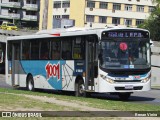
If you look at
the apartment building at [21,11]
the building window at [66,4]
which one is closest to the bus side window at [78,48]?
the building window at [66,4]

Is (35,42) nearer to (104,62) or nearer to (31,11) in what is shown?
(104,62)

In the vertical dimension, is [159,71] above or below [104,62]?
below

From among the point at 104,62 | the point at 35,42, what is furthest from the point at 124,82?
the point at 35,42

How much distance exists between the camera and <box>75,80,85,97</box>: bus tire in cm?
2445

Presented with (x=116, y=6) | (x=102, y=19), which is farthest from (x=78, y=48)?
(x=116, y=6)

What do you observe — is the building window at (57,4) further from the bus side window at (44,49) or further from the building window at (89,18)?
the bus side window at (44,49)

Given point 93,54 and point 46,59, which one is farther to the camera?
point 46,59

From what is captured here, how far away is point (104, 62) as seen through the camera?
75.6 feet

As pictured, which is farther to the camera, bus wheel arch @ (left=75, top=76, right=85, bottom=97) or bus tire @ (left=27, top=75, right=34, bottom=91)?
bus tire @ (left=27, top=75, right=34, bottom=91)

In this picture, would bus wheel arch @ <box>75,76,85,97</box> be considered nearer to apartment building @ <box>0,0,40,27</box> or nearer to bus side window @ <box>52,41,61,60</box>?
bus side window @ <box>52,41,61,60</box>

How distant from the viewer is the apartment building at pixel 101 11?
3912 inches

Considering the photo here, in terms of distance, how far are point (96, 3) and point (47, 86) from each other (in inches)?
2936

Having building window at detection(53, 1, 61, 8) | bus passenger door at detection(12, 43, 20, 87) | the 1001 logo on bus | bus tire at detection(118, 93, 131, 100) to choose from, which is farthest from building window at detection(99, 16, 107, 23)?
bus tire at detection(118, 93, 131, 100)

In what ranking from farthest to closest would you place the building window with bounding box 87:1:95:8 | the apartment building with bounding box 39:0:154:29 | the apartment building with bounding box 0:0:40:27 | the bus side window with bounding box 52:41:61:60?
the apartment building with bounding box 0:0:40:27
the building window with bounding box 87:1:95:8
the apartment building with bounding box 39:0:154:29
the bus side window with bounding box 52:41:61:60
